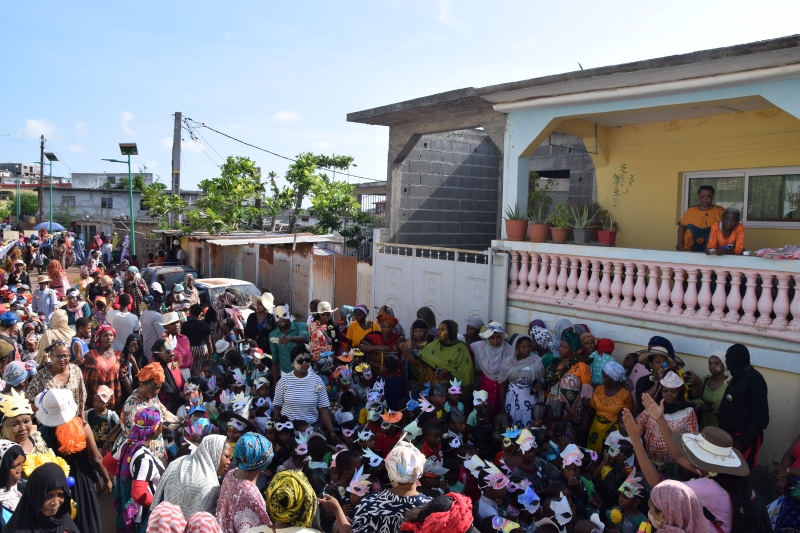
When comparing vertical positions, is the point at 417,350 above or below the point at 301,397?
above

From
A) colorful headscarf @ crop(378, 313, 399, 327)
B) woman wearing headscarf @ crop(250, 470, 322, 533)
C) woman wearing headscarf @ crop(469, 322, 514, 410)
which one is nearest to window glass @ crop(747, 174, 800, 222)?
woman wearing headscarf @ crop(469, 322, 514, 410)

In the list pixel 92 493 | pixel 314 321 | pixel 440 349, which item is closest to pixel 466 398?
pixel 440 349

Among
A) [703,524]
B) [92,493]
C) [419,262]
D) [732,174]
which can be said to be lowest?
[92,493]

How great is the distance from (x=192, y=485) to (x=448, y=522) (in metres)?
1.64

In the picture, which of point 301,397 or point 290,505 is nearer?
point 290,505

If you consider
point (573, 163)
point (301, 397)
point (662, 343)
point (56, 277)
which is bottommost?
point (301, 397)

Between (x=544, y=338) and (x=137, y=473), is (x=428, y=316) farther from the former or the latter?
(x=137, y=473)

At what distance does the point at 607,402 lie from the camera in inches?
226

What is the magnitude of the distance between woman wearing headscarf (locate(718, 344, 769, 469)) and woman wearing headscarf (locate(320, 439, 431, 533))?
2803 mm

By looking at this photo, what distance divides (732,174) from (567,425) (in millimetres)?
4959

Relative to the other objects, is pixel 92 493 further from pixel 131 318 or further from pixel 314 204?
pixel 314 204

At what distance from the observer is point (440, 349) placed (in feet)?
23.6

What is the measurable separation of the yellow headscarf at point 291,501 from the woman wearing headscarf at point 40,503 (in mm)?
1343

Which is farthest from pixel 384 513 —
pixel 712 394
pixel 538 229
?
pixel 538 229
